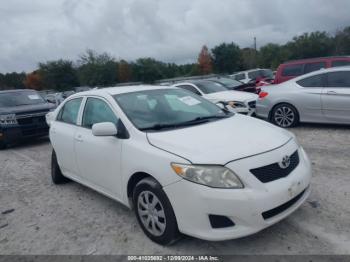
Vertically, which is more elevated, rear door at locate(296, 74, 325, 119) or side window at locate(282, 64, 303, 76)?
Answer: side window at locate(282, 64, 303, 76)

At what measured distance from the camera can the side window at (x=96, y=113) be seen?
402 cm

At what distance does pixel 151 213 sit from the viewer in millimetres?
3303

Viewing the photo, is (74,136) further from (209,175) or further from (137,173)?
(209,175)

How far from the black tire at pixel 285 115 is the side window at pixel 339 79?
1.03 m

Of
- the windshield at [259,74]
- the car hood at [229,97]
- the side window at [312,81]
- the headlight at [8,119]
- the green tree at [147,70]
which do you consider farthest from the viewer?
the green tree at [147,70]

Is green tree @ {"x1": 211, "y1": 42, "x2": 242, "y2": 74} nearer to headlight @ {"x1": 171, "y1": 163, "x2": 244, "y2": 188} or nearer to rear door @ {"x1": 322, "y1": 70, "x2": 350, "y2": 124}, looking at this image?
rear door @ {"x1": 322, "y1": 70, "x2": 350, "y2": 124}

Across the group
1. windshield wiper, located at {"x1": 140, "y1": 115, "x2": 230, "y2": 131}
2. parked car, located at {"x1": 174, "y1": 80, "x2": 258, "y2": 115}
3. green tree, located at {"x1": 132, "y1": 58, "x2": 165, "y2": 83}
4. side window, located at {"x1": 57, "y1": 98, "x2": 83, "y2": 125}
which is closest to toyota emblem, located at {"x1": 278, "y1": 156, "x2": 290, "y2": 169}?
windshield wiper, located at {"x1": 140, "y1": 115, "x2": 230, "y2": 131}

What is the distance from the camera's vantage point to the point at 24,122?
30.3 ft

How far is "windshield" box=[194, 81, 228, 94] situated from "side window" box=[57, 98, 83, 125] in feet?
18.9

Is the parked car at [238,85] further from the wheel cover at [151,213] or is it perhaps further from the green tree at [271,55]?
the green tree at [271,55]

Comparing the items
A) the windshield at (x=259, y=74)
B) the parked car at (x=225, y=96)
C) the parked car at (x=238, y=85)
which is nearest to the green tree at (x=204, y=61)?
the windshield at (x=259, y=74)

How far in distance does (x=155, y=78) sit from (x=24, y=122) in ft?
156

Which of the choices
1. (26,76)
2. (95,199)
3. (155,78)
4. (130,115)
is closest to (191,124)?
(130,115)

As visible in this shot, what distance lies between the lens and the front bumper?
2791 mm
